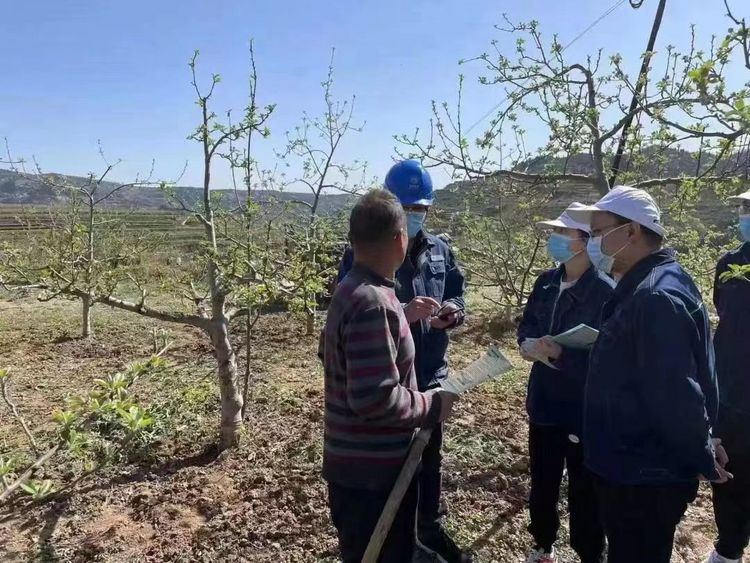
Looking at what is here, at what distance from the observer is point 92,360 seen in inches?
240

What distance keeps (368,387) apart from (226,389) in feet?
8.18

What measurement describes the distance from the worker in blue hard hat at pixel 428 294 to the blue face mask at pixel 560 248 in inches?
19.0

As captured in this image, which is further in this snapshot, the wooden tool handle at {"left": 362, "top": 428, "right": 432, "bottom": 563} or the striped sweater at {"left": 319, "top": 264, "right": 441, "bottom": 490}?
the wooden tool handle at {"left": 362, "top": 428, "right": 432, "bottom": 563}

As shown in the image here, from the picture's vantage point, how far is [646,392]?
→ 5.18 ft

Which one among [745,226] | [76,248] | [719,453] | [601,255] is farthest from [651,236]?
[76,248]

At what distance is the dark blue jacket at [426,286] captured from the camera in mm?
2398

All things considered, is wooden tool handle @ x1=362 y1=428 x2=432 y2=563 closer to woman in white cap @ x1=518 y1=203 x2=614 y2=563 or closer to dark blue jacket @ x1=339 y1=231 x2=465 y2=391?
dark blue jacket @ x1=339 y1=231 x2=465 y2=391

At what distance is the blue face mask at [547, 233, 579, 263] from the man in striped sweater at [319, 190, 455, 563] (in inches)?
41.9

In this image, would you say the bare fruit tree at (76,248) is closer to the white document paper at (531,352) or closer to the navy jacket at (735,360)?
the white document paper at (531,352)

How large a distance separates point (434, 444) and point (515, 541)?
2.82 feet

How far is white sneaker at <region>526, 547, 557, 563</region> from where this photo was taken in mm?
2518

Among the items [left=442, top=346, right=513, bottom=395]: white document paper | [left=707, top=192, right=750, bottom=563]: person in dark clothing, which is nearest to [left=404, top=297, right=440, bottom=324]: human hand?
[left=442, top=346, right=513, bottom=395]: white document paper

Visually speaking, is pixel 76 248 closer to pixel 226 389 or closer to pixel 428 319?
pixel 226 389

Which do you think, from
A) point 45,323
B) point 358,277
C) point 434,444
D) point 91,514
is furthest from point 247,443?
point 45,323
